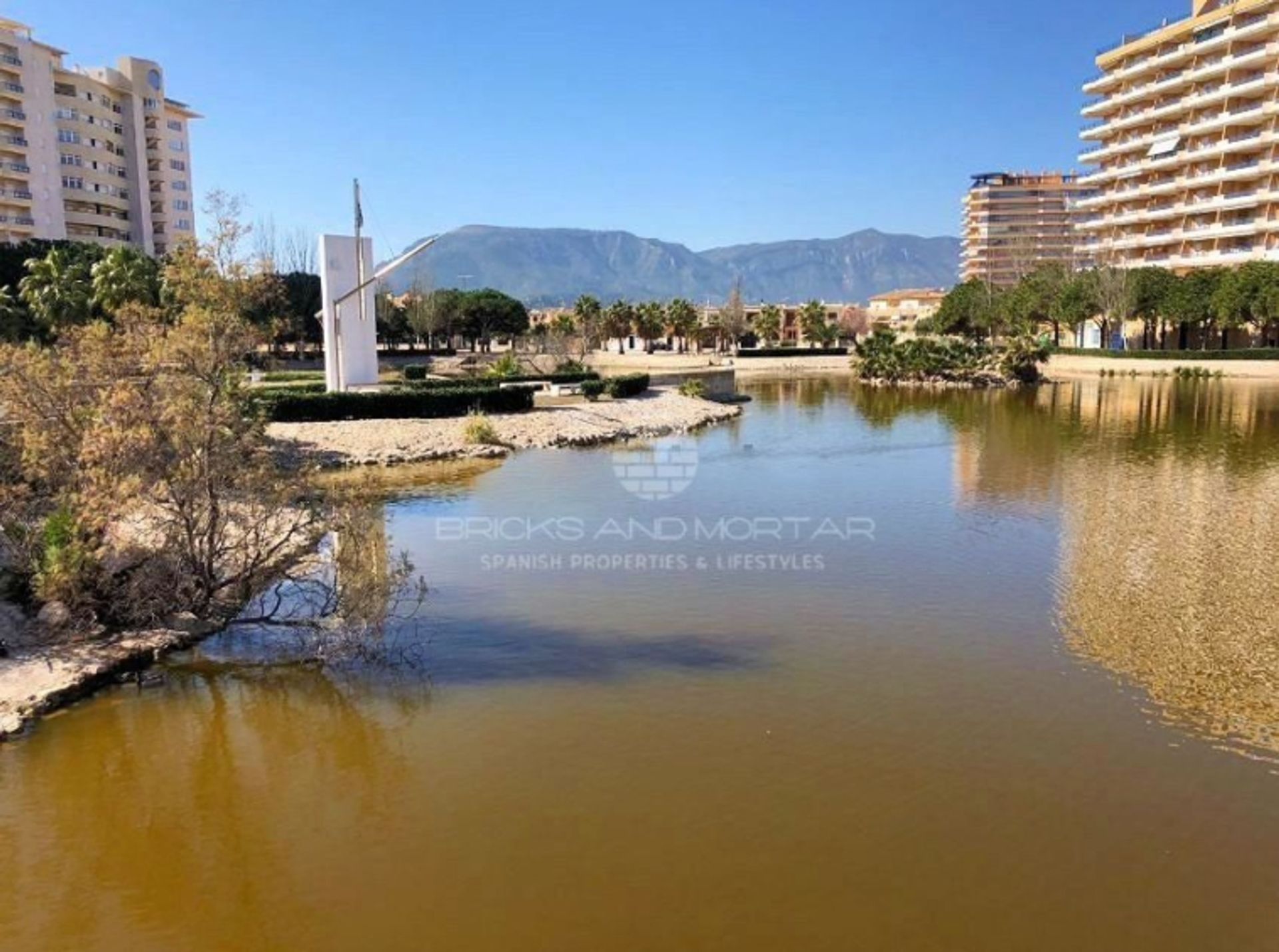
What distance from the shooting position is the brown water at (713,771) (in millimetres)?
7449

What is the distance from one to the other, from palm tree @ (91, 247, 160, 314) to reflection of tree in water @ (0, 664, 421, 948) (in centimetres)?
3738

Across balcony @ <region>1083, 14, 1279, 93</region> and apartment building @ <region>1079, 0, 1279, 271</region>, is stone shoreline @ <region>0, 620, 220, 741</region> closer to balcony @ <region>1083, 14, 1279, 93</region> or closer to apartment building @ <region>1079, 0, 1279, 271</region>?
apartment building @ <region>1079, 0, 1279, 271</region>

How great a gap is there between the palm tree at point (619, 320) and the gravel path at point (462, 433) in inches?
2164

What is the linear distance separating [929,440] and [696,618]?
23665mm

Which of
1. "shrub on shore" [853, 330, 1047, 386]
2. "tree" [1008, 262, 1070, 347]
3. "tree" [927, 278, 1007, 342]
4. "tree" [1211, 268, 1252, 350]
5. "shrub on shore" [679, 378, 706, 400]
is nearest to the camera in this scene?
"shrub on shore" [679, 378, 706, 400]

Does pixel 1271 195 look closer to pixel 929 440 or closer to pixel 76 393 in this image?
pixel 929 440

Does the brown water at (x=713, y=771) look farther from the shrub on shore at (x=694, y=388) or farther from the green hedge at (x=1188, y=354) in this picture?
the green hedge at (x=1188, y=354)

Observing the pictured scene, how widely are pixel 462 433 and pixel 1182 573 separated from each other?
22844 millimetres

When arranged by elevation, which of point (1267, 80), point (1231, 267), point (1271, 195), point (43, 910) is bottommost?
point (43, 910)

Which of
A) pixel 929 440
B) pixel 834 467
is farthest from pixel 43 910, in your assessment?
pixel 929 440

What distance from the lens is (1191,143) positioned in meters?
82.2

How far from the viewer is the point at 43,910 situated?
7.60 meters

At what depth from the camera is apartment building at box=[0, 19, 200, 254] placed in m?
74.2

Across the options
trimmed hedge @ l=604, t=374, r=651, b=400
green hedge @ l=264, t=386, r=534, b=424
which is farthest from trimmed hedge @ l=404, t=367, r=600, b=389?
green hedge @ l=264, t=386, r=534, b=424
